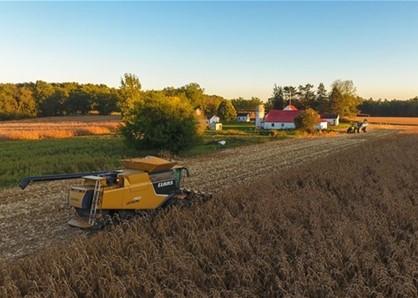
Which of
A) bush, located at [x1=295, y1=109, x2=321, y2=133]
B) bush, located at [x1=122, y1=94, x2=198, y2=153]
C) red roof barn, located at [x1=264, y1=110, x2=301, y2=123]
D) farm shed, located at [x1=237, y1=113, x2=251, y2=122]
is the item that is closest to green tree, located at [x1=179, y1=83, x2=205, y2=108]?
farm shed, located at [x1=237, y1=113, x2=251, y2=122]

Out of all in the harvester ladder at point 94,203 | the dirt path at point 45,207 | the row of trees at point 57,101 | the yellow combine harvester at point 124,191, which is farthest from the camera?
the row of trees at point 57,101

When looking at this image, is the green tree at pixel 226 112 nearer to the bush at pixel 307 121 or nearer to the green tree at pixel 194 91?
the green tree at pixel 194 91

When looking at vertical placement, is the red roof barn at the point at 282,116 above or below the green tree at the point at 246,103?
below

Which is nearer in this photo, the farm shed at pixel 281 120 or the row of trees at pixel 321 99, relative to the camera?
the farm shed at pixel 281 120

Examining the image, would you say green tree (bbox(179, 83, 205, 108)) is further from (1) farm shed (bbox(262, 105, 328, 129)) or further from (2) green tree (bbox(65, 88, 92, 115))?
(1) farm shed (bbox(262, 105, 328, 129))

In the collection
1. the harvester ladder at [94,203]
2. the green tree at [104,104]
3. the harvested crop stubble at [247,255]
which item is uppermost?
the green tree at [104,104]

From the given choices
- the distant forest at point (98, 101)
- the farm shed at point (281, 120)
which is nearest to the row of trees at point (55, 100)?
the distant forest at point (98, 101)
